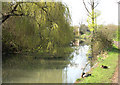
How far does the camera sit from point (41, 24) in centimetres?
644

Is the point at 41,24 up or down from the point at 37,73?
up

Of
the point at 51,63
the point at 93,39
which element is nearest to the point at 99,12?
the point at 93,39

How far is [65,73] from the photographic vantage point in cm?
748

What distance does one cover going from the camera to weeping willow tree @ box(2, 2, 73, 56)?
6.13 m

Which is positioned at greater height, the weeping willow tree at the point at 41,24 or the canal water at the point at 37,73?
the weeping willow tree at the point at 41,24

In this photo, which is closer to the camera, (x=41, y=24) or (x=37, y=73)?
(x=41, y=24)

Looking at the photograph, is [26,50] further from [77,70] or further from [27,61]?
[77,70]

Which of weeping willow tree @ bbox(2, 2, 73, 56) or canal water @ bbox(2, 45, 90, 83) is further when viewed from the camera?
canal water @ bbox(2, 45, 90, 83)

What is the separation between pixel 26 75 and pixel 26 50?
124cm

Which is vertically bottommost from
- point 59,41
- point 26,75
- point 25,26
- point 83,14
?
point 26,75

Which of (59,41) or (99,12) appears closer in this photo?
(59,41)

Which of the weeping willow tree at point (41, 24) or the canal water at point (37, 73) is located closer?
the weeping willow tree at point (41, 24)

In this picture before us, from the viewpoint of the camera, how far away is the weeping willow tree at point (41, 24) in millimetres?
6133

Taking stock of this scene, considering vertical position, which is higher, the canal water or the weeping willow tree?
the weeping willow tree
